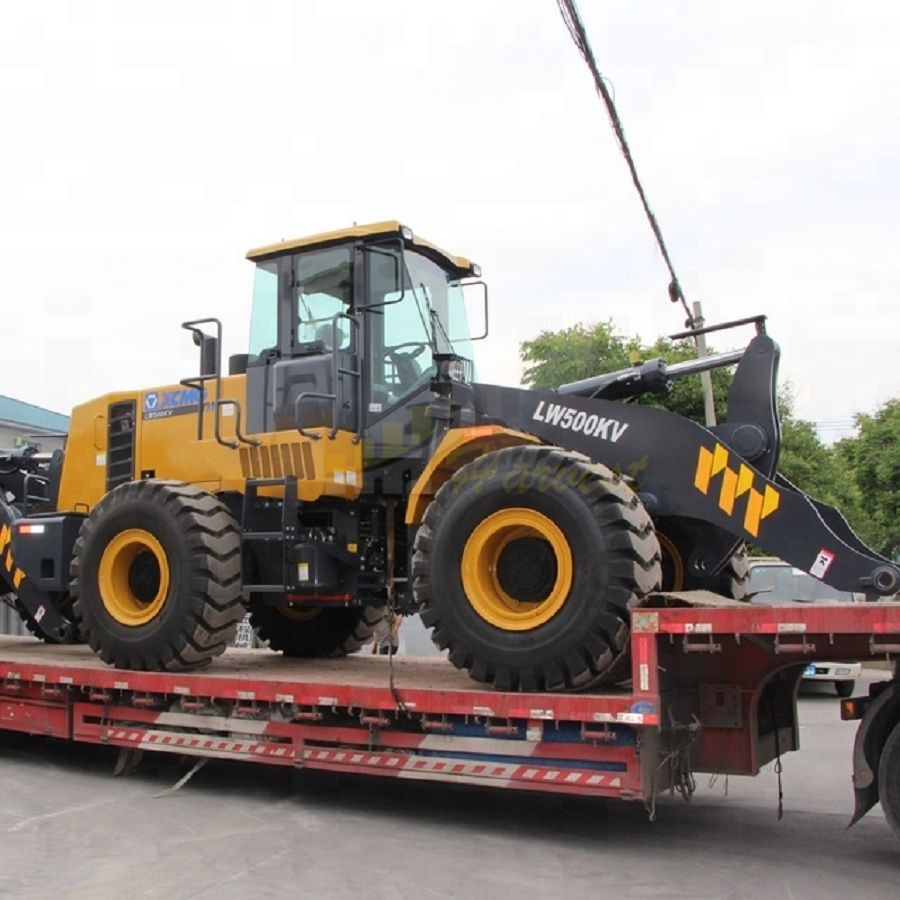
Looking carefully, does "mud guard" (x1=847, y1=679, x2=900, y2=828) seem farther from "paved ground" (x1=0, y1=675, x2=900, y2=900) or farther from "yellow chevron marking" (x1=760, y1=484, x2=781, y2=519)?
"yellow chevron marking" (x1=760, y1=484, x2=781, y2=519)

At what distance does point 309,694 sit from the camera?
7332 millimetres

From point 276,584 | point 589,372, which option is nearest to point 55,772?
point 276,584

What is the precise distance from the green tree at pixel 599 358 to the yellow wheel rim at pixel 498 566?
1363 cm

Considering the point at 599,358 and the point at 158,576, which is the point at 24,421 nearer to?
the point at 599,358

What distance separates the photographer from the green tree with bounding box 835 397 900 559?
22844 millimetres

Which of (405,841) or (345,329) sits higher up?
(345,329)

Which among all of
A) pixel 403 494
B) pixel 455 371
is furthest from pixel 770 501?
pixel 403 494

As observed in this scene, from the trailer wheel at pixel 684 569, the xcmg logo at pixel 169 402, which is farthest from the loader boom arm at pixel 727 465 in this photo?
the xcmg logo at pixel 169 402

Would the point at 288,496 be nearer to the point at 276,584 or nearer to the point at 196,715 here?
the point at 276,584

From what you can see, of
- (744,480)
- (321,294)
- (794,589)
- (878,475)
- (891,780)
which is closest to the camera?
(891,780)

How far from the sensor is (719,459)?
678cm

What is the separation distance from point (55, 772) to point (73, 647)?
2.46m

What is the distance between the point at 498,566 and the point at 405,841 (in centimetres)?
174

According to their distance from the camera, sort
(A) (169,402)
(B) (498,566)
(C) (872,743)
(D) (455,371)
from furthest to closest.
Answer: (A) (169,402) → (D) (455,371) → (B) (498,566) → (C) (872,743)
